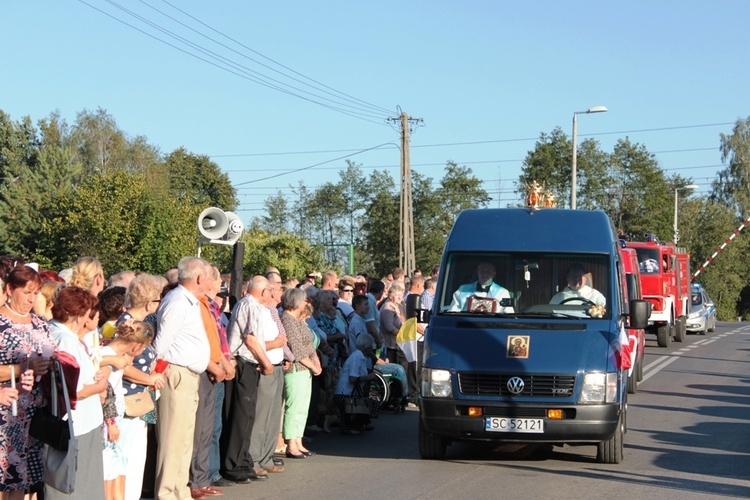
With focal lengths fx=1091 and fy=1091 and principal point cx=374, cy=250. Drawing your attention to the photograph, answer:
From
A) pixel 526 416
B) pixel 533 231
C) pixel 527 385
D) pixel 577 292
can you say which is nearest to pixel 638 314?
pixel 577 292

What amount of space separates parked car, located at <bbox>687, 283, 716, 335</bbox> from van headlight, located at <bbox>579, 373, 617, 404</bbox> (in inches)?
1133

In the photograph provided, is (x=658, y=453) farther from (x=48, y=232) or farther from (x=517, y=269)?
(x=48, y=232)

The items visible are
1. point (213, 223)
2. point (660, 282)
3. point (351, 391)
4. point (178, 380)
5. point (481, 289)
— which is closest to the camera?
point (178, 380)

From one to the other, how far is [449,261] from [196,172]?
6939cm

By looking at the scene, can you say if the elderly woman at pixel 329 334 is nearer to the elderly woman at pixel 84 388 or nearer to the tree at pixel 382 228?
the elderly woman at pixel 84 388

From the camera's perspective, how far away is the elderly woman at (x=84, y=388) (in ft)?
22.6

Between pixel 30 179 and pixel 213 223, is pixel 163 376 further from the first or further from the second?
pixel 30 179

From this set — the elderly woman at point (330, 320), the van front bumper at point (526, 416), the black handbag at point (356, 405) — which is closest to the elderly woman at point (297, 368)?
the van front bumper at point (526, 416)

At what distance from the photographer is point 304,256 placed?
38344 millimetres

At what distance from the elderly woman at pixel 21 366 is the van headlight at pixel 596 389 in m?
5.54

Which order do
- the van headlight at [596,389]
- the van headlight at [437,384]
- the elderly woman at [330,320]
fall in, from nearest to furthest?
the van headlight at [596,389] → the van headlight at [437,384] → the elderly woman at [330,320]

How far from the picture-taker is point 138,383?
27.3ft

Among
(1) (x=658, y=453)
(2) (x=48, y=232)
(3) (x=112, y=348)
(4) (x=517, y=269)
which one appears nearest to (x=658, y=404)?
(1) (x=658, y=453)

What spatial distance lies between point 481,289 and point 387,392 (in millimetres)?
3867
